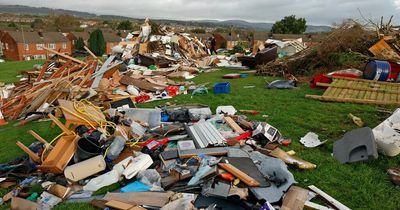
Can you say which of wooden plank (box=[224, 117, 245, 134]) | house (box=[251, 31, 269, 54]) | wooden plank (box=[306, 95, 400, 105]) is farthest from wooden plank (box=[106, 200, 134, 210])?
house (box=[251, 31, 269, 54])

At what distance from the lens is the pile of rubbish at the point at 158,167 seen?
3855 millimetres

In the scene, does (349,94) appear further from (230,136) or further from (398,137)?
(230,136)

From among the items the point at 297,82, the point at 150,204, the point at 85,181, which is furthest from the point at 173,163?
the point at 297,82

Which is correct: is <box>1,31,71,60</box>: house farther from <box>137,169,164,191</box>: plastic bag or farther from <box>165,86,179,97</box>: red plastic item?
<box>137,169,164,191</box>: plastic bag

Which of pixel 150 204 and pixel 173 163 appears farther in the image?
pixel 173 163

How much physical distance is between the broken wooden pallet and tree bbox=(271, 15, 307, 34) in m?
48.4

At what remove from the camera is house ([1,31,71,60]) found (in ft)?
166

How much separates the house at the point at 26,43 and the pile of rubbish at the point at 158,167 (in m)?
48.2

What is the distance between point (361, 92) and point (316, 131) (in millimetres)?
3339

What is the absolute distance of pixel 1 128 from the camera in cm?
840

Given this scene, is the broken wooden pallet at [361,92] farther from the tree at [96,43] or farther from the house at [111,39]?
the house at [111,39]

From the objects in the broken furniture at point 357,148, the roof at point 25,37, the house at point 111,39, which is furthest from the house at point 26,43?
the broken furniture at point 357,148

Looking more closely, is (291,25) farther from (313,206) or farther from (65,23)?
(65,23)

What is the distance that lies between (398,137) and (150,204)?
12.9 feet
